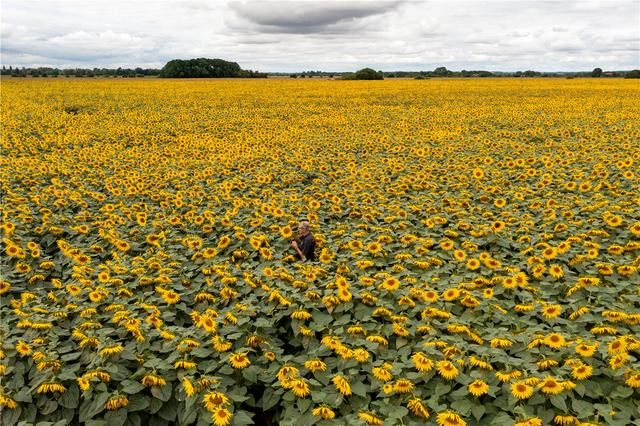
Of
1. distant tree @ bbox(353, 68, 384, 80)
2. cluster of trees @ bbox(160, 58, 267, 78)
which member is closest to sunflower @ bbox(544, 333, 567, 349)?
distant tree @ bbox(353, 68, 384, 80)

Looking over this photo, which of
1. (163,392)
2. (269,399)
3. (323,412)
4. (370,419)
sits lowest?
(269,399)

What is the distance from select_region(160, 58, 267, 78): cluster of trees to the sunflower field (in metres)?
66.8

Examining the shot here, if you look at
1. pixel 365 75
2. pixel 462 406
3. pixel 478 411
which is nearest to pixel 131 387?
pixel 462 406

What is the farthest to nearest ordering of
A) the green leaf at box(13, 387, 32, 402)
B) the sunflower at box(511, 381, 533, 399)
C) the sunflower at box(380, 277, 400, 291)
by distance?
the sunflower at box(380, 277, 400, 291)
the green leaf at box(13, 387, 32, 402)
the sunflower at box(511, 381, 533, 399)

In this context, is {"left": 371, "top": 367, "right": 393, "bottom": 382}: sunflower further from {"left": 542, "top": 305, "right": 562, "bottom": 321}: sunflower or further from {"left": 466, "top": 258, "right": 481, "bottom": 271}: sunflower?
{"left": 466, "top": 258, "right": 481, "bottom": 271}: sunflower

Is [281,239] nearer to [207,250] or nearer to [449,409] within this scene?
[207,250]

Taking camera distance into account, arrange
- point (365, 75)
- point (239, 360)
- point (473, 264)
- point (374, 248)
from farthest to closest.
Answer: point (365, 75) → point (374, 248) → point (473, 264) → point (239, 360)

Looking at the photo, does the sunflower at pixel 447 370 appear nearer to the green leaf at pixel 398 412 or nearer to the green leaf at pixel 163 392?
the green leaf at pixel 398 412

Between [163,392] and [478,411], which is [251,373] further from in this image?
[478,411]

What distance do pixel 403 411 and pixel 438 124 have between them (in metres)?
19.4

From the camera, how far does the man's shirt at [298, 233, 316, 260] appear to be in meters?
7.28

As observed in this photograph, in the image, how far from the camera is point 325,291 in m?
5.43

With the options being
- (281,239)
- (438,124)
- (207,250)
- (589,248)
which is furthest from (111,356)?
(438,124)

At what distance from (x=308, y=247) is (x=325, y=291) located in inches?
75.3
